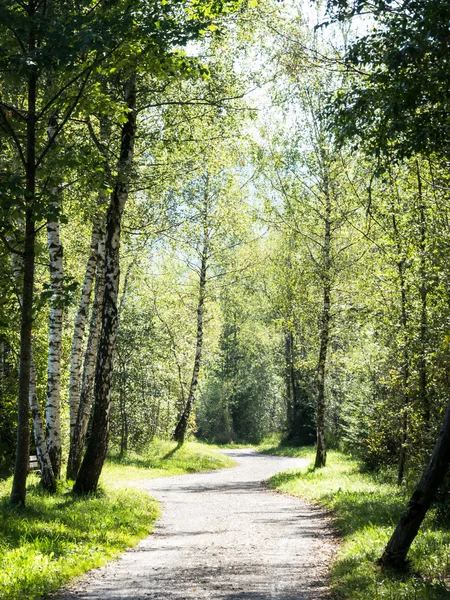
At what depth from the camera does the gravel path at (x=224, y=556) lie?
7.43m

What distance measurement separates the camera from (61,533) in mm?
9477

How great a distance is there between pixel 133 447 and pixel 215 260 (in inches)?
439

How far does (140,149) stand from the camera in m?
16.9

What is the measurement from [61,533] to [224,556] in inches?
104

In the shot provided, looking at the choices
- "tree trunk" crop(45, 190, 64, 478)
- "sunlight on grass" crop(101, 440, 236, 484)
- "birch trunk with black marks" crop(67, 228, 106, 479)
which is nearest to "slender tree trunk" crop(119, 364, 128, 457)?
"sunlight on grass" crop(101, 440, 236, 484)

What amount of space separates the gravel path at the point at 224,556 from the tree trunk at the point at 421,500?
1.10m

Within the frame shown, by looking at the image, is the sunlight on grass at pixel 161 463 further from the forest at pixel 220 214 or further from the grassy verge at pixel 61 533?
the grassy verge at pixel 61 533

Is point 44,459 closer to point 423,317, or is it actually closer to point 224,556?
point 224,556

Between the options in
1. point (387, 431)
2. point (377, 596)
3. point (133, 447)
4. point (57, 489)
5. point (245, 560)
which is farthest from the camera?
point (133, 447)

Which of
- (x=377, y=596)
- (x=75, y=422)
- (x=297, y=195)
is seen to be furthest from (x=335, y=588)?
(x=297, y=195)

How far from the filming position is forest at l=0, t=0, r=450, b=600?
795cm

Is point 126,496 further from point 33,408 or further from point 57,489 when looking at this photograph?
point 33,408

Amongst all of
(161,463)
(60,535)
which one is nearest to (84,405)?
(60,535)

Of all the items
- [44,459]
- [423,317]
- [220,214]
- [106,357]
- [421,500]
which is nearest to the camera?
[421,500]
